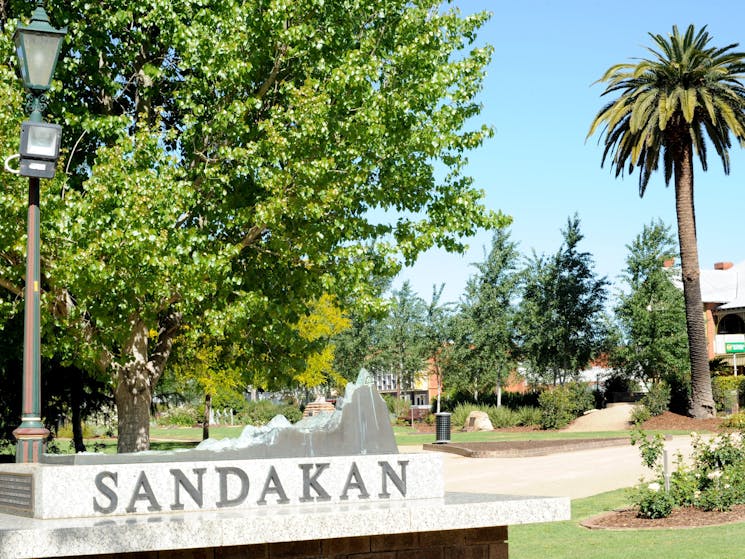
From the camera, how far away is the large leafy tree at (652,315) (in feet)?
153

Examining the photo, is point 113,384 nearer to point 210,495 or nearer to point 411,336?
point 210,495

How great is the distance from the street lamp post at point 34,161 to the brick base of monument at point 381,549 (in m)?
2.71

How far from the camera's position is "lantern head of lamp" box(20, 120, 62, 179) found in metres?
8.82

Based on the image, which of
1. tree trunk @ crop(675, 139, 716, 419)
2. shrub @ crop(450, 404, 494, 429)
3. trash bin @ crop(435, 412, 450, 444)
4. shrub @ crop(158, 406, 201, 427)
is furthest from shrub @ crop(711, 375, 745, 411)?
shrub @ crop(158, 406, 201, 427)

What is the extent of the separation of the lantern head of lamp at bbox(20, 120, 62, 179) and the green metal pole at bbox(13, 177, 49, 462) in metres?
0.20

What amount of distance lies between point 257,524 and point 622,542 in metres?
8.45

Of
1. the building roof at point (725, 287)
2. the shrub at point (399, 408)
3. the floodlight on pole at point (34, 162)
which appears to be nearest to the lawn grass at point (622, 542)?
the floodlight on pole at point (34, 162)

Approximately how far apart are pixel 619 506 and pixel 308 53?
9995mm

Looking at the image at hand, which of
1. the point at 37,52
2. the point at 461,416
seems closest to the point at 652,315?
the point at 461,416

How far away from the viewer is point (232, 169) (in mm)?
17016

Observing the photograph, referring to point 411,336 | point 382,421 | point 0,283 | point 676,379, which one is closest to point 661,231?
point 676,379

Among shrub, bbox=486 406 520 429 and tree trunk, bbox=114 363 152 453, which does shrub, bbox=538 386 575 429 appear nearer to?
shrub, bbox=486 406 520 429

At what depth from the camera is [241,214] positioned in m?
16.8

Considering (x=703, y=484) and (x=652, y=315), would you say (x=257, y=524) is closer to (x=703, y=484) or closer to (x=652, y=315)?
(x=703, y=484)
